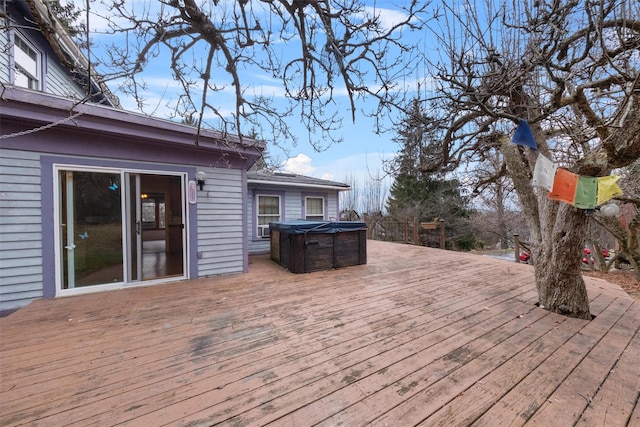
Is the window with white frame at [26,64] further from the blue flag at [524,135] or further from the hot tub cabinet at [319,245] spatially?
the blue flag at [524,135]

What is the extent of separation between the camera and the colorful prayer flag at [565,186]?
2854 mm

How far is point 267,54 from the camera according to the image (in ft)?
10.8

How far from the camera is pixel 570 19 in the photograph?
8.94 ft

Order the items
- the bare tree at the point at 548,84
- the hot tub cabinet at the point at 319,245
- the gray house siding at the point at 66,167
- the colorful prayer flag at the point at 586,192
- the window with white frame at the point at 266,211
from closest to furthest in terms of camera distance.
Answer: the bare tree at the point at 548,84 → the colorful prayer flag at the point at 586,192 → the gray house siding at the point at 66,167 → the hot tub cabinet at the point at 319,245 → the window with white frame at the point at 266,211

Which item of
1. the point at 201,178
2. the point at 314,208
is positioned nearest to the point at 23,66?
the point at 201,178

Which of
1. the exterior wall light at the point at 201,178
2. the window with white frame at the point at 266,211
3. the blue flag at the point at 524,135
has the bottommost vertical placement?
the window with white frame at the point at 266,211

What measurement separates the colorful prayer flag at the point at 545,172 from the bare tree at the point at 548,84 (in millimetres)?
375

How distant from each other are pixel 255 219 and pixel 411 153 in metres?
5.13

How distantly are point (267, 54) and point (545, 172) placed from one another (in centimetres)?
369

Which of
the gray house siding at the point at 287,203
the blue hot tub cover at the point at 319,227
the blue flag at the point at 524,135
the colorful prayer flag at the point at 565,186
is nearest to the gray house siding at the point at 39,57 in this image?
the blue hot tub cover at the point at 319,227

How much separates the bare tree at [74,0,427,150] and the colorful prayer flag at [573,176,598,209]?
2.28 meters

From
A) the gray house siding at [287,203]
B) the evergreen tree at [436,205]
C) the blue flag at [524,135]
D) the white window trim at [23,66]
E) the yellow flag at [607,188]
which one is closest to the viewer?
the yellow flag at [607,188]

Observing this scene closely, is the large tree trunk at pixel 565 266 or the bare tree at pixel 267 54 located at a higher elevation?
the bare tree at pixel 267 54

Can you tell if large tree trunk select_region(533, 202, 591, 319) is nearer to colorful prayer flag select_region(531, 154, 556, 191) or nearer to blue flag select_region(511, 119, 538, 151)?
colorful prayer flag select_region(531, 154, 556, 191)
